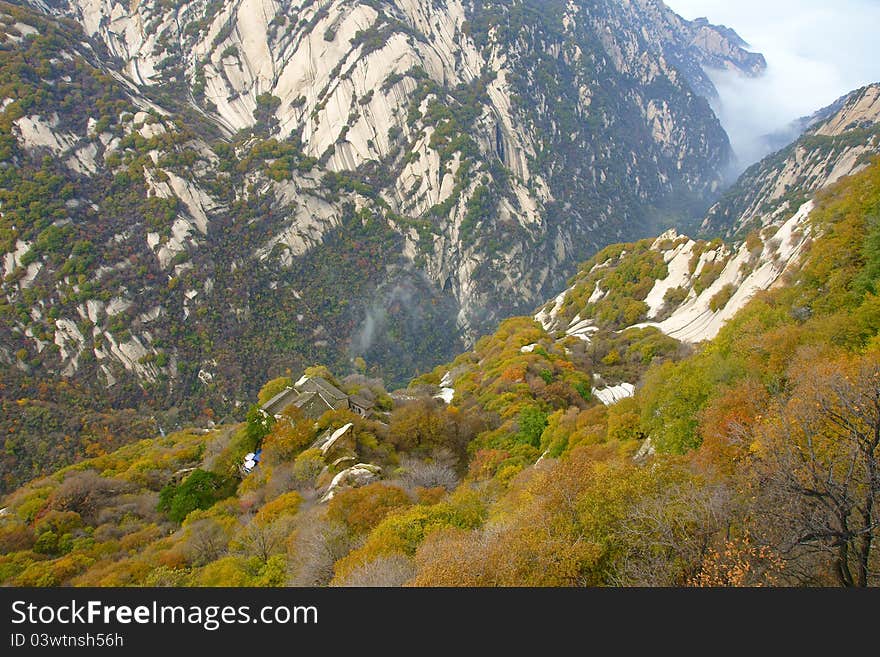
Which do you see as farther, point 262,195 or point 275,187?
point 275,187

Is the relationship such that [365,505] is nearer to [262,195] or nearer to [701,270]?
[701,270]

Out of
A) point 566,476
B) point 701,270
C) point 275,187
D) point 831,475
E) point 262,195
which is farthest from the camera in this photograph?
point 275,187

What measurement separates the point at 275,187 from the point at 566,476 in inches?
5272

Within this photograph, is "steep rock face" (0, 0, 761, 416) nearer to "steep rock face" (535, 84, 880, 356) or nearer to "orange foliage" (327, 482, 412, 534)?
"steep rock face" (535, 84, 880, 356)

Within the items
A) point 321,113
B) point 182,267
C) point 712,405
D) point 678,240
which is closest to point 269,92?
point 321,113

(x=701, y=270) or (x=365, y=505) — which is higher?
(x=701, y=270)

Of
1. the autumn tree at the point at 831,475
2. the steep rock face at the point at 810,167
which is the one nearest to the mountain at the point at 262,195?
the steep rock face at the point at 810,167

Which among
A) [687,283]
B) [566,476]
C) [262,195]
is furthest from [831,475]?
[262,195]

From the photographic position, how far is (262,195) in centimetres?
13225

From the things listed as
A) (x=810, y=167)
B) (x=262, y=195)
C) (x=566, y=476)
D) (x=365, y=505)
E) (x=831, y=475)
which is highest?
(x=262, y=195)

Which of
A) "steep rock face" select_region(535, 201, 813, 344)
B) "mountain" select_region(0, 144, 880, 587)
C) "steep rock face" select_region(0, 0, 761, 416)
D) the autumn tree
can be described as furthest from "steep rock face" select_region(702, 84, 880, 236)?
the autumn tree

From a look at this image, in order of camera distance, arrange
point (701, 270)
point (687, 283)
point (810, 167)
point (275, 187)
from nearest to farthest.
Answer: point (701, 270)
point (687, 283)
point (275, 187)
point (810, 167)

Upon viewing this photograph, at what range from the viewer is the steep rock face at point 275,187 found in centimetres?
9962

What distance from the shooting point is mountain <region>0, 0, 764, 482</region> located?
96312mm
